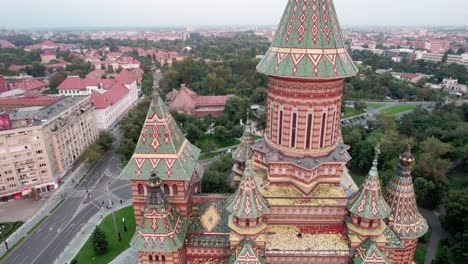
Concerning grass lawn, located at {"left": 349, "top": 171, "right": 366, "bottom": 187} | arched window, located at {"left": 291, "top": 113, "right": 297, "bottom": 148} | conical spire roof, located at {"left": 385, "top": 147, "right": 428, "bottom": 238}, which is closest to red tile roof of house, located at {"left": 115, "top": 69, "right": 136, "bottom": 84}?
grass lawn, located at {"left": 349, "top": 171, "right": 366, "bottom": 187}

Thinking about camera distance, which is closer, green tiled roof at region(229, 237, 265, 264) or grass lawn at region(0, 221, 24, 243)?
green tiled roof at region(229, 237, 265, 264)

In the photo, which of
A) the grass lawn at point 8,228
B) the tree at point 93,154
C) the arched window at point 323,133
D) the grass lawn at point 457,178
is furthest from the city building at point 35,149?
the grass lawn at point 457,178

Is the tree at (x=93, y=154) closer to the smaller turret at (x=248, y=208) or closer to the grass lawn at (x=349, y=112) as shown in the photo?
the smaller turret at (x=248, y=208)

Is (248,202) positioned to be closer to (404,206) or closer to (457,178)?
(404,206)

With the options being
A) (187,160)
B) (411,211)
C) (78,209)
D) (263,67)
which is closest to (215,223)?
(187,160)

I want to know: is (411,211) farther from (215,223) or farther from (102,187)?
(102,187)

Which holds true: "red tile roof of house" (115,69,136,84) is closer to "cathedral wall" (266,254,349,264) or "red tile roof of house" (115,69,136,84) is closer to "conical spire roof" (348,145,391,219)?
"cathedral wall" (266,254,349,264)
